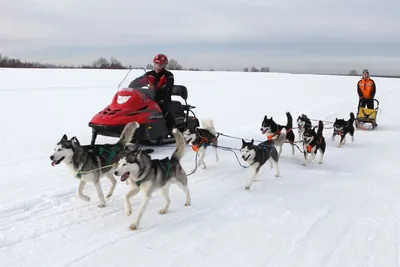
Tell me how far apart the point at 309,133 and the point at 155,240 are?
487cm

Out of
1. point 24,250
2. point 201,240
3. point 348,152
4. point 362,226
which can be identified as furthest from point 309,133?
point 24,250

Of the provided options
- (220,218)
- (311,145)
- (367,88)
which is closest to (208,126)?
(311,145)

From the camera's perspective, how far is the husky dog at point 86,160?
4.62 metres

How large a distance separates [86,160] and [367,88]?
10963 mm

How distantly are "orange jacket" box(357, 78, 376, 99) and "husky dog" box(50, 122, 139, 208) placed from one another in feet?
33.9

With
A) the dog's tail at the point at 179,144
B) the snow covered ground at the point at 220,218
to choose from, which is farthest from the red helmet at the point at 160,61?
the dog's tail at the point at 179,144

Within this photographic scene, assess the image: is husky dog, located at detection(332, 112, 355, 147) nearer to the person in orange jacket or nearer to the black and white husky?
the person in orange jacket

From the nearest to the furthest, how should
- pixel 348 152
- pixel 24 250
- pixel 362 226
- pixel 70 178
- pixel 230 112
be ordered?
pixel 24 250 → pixel 362 226 → pixel 70 178 → pixel 348 152 → pixel 230 112

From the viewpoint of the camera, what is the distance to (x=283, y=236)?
412 centimetres

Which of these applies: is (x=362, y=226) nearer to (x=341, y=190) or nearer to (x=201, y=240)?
(x=341, y=190)

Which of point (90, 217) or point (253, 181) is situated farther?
point (253, 181)

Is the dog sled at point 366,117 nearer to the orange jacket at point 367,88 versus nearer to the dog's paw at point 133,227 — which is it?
the orange jacket at point 367,88

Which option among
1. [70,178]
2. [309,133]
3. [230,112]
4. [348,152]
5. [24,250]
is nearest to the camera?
[24,250]

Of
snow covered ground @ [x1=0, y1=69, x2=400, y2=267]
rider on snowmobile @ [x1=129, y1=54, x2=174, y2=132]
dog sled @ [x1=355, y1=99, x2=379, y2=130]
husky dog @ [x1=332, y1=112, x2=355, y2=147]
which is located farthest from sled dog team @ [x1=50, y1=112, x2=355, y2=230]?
dog sled @ [x1=355, y1=99, x2=379, y2=130]
